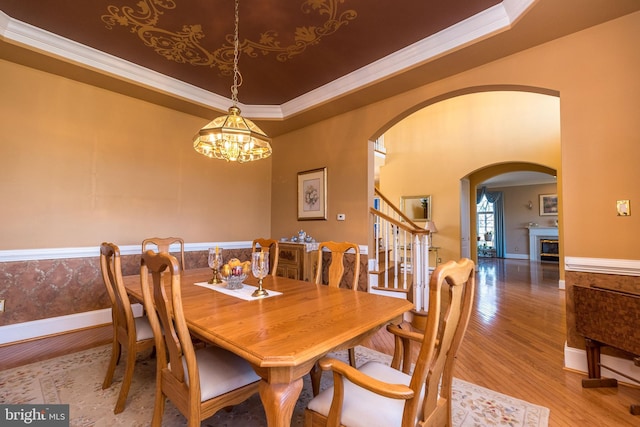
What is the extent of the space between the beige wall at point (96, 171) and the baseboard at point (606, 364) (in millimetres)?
4237

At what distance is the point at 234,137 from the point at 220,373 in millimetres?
1629

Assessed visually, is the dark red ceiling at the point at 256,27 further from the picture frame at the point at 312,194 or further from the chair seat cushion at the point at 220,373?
the chair seat cushion at the point at 220,373

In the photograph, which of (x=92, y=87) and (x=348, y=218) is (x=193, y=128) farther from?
(x=348, y=218)

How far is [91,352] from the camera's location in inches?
104

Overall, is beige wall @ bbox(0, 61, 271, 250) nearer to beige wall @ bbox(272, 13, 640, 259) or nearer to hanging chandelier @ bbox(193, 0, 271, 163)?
hanging chandelier @ bbox(193, 0, 271, 163)

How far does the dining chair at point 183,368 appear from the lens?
1192mm

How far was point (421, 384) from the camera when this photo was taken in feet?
3.01

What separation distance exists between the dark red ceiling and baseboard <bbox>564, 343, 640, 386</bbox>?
115 inches

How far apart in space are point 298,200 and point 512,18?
3.28 meters

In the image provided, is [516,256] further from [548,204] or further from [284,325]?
[284,325]

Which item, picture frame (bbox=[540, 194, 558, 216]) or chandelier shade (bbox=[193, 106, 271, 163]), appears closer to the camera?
chandelier shade (bbox=[193, 106, 271, 163])

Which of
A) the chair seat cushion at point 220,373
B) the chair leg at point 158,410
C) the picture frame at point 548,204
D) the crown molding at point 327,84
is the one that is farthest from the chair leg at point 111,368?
the picture frame at point 548,204

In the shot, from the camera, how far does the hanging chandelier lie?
212 centimetres

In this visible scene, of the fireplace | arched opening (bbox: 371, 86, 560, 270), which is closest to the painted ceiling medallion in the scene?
arched opening (bbox: 371, 86, 560, 270)
